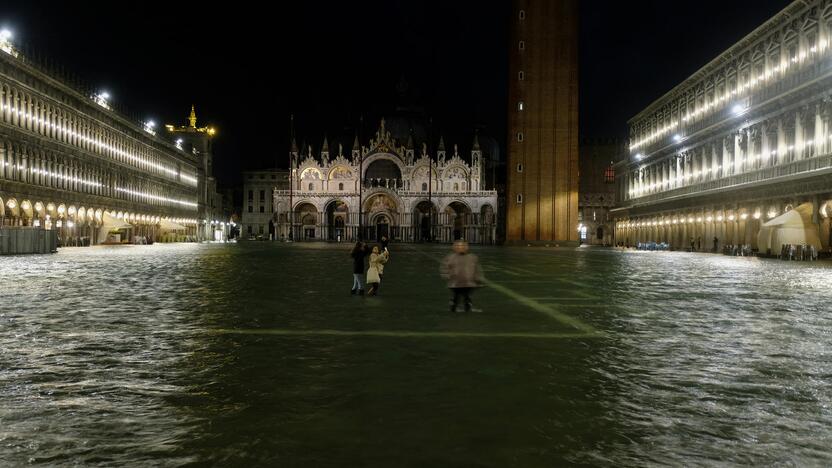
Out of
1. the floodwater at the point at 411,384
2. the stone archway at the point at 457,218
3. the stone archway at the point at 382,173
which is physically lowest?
the floodwater at the point at 411,384

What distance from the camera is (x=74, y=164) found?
63406 millimetres

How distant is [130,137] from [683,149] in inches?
2355

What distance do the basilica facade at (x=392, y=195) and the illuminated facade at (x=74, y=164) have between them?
61.5 ft

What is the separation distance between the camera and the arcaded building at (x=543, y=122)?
75.0 m

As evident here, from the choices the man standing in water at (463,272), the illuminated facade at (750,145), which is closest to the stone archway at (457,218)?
the illuminated facade at (750,145)

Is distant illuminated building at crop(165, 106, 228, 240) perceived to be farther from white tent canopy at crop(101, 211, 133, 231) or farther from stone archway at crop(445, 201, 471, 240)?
white tent canopy at crop(101, 211, 133, 231)

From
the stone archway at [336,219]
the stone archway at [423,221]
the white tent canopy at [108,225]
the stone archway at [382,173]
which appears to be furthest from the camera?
the stone archway at [336,219]

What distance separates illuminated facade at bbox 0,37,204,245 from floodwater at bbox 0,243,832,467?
41645 mm

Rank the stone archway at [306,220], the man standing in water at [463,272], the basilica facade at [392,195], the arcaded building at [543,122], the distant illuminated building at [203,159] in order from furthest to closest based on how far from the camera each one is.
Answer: the distant illuminated building at [203,159]
the stone archway at [306,220]
the basilica facade at [392,195]
the arcaded building at [543,122]
the man standing in water at [463,272]

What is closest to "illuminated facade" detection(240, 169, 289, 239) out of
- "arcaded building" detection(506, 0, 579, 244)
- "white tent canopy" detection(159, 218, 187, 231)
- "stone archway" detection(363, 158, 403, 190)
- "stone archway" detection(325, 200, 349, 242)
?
"stone archway" detection(325, 200, 349, 242)

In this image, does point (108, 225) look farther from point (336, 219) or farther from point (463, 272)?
point (463, 272)

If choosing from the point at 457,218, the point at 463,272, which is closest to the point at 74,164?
the point at 457,218

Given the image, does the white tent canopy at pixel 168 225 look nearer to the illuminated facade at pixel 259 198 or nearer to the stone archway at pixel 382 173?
the stone archway at pixel 382 173

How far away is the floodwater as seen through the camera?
5305 mm
